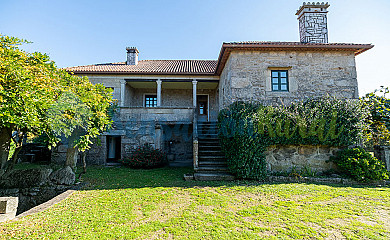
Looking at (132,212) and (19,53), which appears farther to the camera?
(19,53)

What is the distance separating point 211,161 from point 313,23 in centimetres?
866

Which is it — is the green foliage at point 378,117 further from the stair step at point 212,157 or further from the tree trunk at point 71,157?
the tree trunk at point 71,157

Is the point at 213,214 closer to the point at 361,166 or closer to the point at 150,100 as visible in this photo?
the point at 361,166

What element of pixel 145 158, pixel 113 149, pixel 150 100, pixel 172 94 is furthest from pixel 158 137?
pixel 150 100

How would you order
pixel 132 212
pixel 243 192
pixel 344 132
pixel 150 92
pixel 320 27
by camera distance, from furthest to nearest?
pixel 150 92, pixel 320 27, pixel 344 132, pixel 243 192, pixel 132 212

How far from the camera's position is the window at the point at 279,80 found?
8.65 m

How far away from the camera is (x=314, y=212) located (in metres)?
3.99

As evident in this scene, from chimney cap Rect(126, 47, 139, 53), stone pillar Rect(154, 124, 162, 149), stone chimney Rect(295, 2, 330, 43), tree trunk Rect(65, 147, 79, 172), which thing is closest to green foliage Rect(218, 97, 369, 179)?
stone pillar Rect(154, 124, 162, 149)

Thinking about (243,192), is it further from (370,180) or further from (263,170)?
(370,180)

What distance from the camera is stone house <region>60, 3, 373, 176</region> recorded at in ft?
27.9

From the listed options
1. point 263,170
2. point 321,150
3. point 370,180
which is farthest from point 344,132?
point 263,170

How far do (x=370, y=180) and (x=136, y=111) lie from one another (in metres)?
9.73

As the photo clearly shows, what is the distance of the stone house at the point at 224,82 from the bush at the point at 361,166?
2.69m

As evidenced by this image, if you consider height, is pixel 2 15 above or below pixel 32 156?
above
